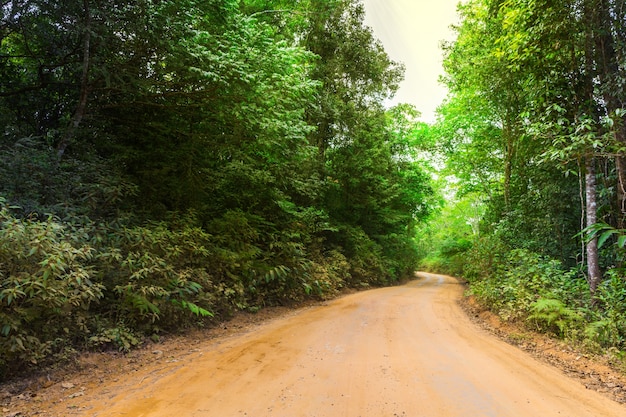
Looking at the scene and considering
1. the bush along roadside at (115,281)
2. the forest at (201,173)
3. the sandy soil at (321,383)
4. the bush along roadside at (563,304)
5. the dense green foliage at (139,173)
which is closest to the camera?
the sandy soil at (321,383)

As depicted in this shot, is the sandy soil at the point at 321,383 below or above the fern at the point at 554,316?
below

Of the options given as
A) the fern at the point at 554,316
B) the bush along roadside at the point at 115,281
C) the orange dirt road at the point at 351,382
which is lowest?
the orange dirt road at the point at 351,382

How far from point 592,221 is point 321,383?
6566 millimetres

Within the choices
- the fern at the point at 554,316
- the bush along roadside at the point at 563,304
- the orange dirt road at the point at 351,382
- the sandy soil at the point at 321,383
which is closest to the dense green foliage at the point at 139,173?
the sandy soil at the point at 321,383

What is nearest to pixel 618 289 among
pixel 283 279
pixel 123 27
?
pixel 283 279

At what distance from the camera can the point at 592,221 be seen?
22.8 feet

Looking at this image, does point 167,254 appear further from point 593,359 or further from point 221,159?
point 593,359

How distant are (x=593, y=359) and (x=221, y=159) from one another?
8.78m

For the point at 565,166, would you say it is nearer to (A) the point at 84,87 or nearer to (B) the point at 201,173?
(B) the point at 201,173

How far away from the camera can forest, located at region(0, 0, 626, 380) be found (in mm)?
4766

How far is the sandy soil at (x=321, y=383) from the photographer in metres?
3.40

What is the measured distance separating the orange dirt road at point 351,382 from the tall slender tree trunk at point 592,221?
2.38 meters

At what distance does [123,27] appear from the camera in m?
6.25

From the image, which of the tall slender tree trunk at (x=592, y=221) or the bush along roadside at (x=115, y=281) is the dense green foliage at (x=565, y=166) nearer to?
the tall slender tree trunk at (x=592, y=221)
